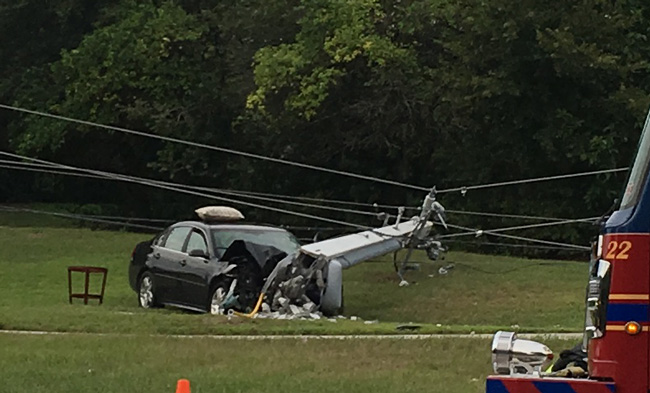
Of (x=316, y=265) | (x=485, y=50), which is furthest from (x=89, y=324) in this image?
(x=485, y=50)

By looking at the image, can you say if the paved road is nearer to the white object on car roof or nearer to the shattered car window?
the shattered car window

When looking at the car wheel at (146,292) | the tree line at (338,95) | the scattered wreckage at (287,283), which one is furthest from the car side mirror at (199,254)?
the tree line at (338,95)

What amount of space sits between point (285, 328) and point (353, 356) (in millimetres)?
3389

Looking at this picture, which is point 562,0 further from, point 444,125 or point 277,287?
point 277,287

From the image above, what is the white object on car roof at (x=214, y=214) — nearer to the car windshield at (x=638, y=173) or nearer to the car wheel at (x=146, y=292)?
the car wheel at (x=146, y=292)

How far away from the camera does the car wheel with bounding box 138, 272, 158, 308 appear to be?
20.1m

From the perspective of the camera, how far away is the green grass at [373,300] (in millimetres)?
16125

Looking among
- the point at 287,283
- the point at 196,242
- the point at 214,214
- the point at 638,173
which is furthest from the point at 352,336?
the point at 638,173

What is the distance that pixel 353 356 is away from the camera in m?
12.5

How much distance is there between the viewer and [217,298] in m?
18.3

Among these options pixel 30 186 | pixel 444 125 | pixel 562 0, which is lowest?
pixel 30 186

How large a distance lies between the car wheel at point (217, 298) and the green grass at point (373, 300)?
0.34 meters

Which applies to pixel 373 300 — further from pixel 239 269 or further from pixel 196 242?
pixel 239 269

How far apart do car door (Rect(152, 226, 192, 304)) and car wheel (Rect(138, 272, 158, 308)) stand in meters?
0.21
